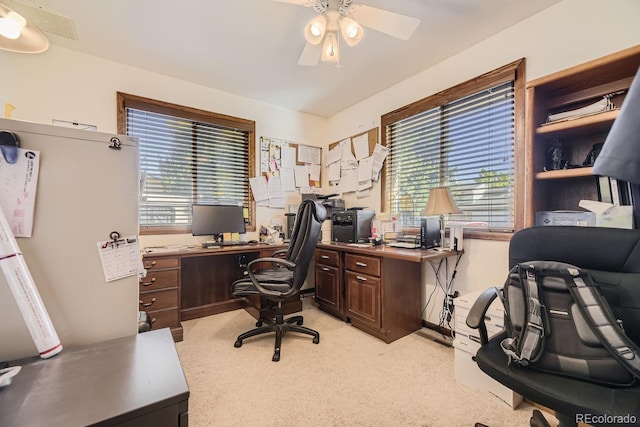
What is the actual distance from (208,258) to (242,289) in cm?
111

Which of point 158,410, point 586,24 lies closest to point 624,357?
point 158,410

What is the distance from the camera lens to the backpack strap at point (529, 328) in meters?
1.05

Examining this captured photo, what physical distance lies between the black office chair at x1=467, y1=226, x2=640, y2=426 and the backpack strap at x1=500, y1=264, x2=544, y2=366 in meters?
0.05

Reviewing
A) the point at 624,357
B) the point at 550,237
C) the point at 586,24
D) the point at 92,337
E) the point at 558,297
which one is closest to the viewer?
the point at 92,337

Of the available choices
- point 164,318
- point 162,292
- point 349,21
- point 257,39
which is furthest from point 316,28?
point 164,318

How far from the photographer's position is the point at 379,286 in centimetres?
229

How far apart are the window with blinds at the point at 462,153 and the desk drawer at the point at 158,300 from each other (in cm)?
229

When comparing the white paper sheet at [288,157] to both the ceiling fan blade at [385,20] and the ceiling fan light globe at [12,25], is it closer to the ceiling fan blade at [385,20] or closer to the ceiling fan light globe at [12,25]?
the ceiling fan blade at [385,20]

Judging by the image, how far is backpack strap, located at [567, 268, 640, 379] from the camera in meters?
0.94

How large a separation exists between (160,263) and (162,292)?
0.83 ft

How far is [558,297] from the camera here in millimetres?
1117

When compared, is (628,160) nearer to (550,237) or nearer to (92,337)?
(550,237)

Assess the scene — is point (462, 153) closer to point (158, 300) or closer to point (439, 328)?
point (439, 328)

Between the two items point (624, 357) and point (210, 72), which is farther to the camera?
point (210, 72)
